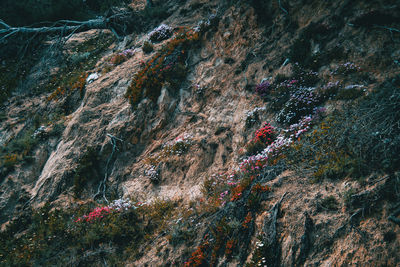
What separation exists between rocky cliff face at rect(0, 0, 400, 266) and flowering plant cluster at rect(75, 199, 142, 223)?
7cm

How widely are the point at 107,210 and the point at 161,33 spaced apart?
9.83m

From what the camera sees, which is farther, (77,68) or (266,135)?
(77,68)

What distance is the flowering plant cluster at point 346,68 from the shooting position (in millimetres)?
7623

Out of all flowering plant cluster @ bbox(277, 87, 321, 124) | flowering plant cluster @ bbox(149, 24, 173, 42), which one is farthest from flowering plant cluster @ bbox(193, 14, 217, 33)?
flowering plant cluster @ bbox(277, 87, 321, 124)

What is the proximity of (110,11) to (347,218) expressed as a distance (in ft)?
59.1

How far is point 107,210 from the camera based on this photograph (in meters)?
8.45

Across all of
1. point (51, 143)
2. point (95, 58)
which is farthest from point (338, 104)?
point (95, 58)

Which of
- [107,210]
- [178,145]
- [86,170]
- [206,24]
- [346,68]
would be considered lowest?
[107,210]

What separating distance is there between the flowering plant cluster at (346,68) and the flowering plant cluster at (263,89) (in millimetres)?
2068

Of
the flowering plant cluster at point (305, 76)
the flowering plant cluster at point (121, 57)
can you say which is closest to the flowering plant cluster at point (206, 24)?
the flowering plant cluster at point (121, 57)

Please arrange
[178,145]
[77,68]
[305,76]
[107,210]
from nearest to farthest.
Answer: [305,76] < [107,210] < [178,145] < [77,68]

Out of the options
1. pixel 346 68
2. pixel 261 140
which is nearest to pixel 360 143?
pixel 261 140

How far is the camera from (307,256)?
4422 mm

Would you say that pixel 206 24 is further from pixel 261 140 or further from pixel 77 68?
pixel 77 68
